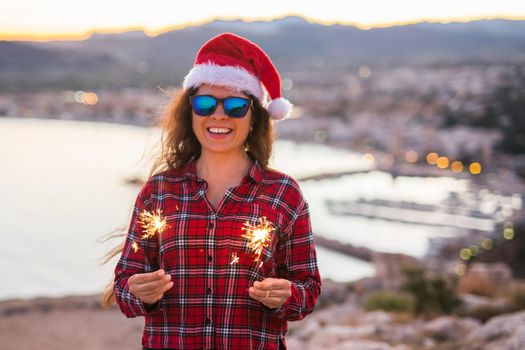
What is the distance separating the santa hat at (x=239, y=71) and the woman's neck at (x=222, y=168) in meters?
0.13

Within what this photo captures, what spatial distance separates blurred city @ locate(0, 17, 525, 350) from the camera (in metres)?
6.46

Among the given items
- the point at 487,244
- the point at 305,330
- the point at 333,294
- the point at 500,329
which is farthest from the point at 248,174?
the point at 487,244

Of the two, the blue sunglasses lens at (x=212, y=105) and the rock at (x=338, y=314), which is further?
the rock at (x=338, y=314)

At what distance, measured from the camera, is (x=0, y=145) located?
3072cm

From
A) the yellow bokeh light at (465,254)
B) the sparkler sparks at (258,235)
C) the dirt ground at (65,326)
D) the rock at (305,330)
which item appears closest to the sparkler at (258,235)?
the sparkler sparks at (258,235)

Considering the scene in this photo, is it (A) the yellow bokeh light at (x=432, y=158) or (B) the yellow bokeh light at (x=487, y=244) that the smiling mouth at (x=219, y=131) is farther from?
(A) the yellow bokeh light at (x=432, y=158)

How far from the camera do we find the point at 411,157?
95.9ft

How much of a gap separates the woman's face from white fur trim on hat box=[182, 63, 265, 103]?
1cm

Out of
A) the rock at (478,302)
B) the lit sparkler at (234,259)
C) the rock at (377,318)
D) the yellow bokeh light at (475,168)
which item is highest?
the yellow bokeh light at (475,168)

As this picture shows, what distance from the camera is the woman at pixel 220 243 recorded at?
4.35 ft

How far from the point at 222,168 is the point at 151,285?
0.95 feet

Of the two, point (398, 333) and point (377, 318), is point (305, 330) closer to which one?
point (377, 318)

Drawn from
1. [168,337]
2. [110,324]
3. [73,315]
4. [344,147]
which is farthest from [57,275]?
[344,147]

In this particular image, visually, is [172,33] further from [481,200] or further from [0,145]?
[481,200]
